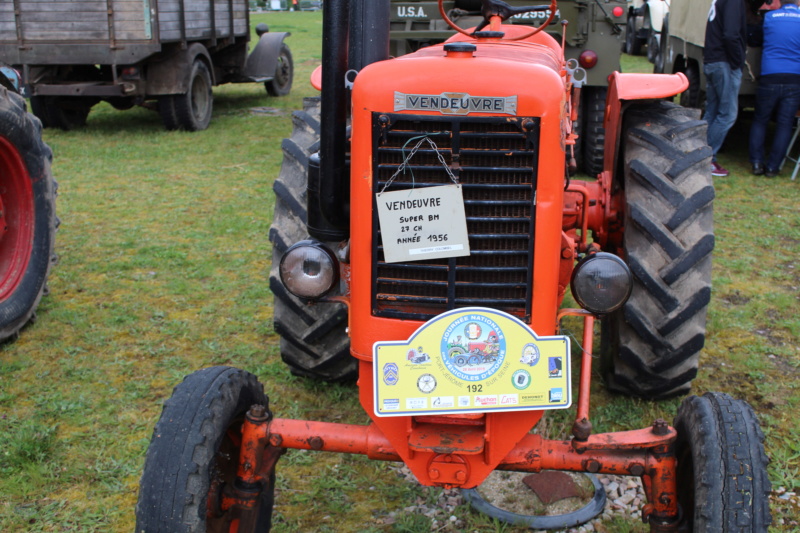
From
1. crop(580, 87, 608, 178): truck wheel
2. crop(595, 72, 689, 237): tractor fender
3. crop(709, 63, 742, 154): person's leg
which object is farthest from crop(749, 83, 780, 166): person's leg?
crop(595, 72, 689, 237): tractor fender

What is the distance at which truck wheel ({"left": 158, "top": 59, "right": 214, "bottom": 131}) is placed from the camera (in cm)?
1029

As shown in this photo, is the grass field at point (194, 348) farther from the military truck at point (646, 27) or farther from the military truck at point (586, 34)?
the military truck at point (646, 27)

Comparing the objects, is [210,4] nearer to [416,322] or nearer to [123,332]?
[123,332]

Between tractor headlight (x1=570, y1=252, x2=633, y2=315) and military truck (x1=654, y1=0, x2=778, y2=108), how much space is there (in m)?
7.35

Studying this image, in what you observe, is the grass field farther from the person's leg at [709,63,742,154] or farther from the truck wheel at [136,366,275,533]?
the truck wheel at [136,366,275,533]

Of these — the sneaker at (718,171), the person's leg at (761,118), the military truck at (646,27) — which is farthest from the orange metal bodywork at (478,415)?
the military truck at (646,27)

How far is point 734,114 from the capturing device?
8.47 m

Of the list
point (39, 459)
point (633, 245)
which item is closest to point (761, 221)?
point (633, 245)

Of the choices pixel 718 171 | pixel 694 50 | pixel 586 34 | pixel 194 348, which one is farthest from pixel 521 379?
pixel 694 50

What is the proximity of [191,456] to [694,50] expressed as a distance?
9.44 meters

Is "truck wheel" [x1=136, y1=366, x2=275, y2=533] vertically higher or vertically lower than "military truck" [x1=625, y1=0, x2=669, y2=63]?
lower

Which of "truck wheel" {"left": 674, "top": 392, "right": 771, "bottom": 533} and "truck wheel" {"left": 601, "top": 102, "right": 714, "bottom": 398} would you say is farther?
"truck wheel" {"left": 601, "top": 102, "right": 714, "bottom": 398}

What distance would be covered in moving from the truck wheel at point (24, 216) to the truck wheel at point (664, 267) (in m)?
3.36

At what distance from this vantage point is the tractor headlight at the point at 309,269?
253 cm
